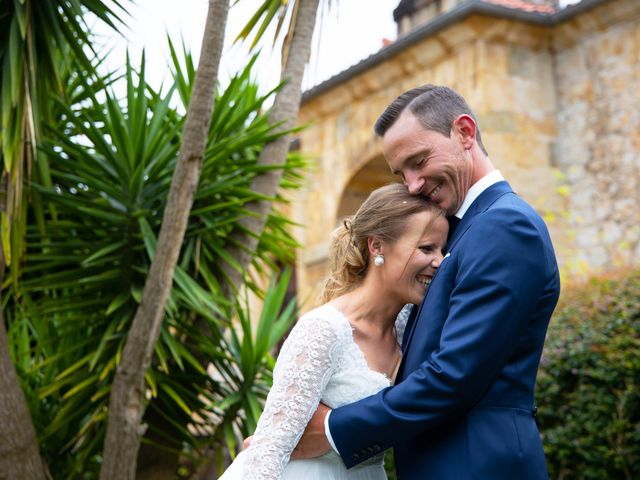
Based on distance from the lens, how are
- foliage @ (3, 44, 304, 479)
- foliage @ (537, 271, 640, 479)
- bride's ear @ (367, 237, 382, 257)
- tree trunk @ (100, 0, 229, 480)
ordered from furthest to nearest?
1. foliage @ (537, 271, 640, 479)
2. foliage @ (3, 44, 304, 479)
3. tree trunk @ (100, 0, 229, 480)
4. bride's ear @ (367, 237, 382, 257)

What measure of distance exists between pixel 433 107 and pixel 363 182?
10.0 meters

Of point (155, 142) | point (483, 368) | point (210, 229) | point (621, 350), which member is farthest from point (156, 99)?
point (483, 368)

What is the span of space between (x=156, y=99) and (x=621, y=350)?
335 centimetres

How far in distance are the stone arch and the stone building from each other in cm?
150

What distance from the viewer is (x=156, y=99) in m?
6.25

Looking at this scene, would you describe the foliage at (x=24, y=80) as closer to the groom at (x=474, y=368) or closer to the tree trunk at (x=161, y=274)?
the tree trunk at (x=161, y=274)


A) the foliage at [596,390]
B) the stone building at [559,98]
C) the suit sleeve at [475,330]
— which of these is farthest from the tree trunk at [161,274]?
the stone building at [559,98]

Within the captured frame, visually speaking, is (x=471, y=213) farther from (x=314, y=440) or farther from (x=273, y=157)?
(x=273, y=157)

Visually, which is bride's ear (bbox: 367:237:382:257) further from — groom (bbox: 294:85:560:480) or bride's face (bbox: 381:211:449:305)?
groom (bbox: 294:85:560:480)

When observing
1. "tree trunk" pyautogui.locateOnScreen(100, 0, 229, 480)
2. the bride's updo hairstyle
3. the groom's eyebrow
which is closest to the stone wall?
"tree trunk" pyautogui.locateOnScreen(100, 0, 229, 480)

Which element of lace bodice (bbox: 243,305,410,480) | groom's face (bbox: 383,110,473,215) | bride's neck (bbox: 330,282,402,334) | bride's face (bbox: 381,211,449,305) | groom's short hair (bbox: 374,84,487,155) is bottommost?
lace bodice (bbox: 243,305,410,480)

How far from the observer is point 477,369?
8.42 ft

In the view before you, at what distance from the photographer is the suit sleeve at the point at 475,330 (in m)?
2.57

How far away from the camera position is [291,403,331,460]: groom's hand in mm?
2934
